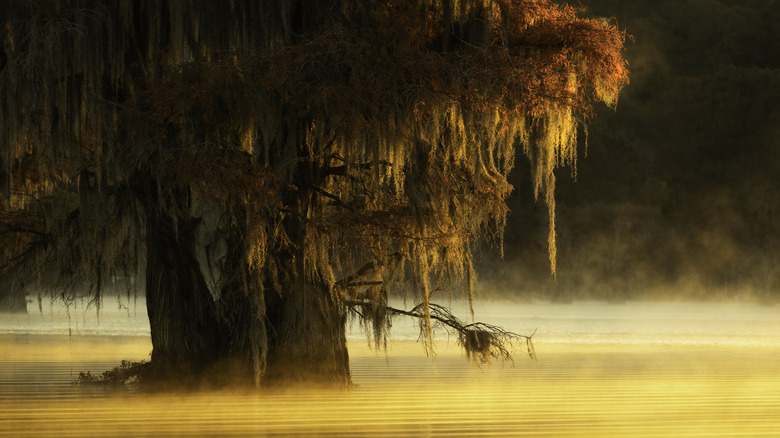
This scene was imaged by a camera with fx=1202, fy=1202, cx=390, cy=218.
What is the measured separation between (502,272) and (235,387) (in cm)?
3257

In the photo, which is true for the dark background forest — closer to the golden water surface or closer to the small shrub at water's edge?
the golden water surface

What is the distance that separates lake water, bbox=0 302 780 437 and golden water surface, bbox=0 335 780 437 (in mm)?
11

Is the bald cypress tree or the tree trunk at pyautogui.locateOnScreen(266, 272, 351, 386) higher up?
the bald cypress tree

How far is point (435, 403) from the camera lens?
8.95 meters

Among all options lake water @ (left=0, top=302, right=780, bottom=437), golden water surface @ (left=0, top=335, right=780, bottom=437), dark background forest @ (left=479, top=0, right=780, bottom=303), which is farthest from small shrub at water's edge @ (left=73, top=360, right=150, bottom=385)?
dark background forest @ (left=479, top=0, right=780, bottom=303)

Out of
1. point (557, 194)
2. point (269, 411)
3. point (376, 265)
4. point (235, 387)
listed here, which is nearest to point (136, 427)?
point (269, 411)

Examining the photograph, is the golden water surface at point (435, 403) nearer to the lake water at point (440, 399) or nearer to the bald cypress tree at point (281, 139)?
the lake water at point (440, 399)

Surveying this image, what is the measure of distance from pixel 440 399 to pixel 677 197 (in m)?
35.1

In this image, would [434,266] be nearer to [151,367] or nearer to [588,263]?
[151,367]

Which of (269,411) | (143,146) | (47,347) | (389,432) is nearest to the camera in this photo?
(389,432)

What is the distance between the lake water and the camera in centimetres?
748

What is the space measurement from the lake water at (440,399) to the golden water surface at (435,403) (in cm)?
1

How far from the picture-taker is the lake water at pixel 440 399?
7.48 metres

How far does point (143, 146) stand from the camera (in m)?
9.20
